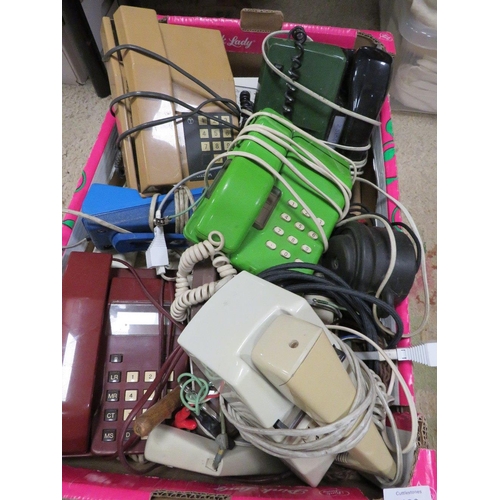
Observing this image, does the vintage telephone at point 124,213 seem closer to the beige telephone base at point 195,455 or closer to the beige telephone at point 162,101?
the beige telephone at point 162,101

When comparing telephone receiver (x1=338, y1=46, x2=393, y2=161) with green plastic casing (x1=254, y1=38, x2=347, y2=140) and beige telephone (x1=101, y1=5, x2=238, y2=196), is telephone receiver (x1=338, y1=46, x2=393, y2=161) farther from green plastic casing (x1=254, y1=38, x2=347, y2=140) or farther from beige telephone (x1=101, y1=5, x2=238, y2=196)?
beige telephone (x1=101, y1=5, x2=238, y2=196)

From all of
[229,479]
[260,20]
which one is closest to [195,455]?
[229,479]

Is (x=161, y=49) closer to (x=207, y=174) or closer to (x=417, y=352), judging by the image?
(x=207, y=174)

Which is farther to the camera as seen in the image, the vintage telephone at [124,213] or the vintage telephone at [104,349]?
the vintage telephone at [124,213]

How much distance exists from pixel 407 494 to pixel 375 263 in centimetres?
28

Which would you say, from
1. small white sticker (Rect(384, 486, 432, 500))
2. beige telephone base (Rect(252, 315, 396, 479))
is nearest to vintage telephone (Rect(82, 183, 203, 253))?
beige telephone base (Rect(252, 315, 396, 479))

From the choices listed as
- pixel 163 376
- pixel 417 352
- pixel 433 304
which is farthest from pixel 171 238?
pixel 433 304

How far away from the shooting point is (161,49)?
688 millimetres

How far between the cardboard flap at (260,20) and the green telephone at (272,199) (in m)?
0.30

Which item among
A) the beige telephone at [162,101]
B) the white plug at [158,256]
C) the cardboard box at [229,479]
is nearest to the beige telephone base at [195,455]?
the cardboard box at [229,479]

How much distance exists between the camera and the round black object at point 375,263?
1.80ft

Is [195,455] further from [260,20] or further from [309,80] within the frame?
[260,20]

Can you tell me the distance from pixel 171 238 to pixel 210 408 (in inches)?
11.6

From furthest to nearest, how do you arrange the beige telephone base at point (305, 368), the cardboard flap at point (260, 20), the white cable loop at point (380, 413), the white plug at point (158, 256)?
the cardboard flap at point (260, 20)
the white plug at point (158, 256)
the white cable loop at point (380, 413)
the beige telephone base at point (305, 368)
